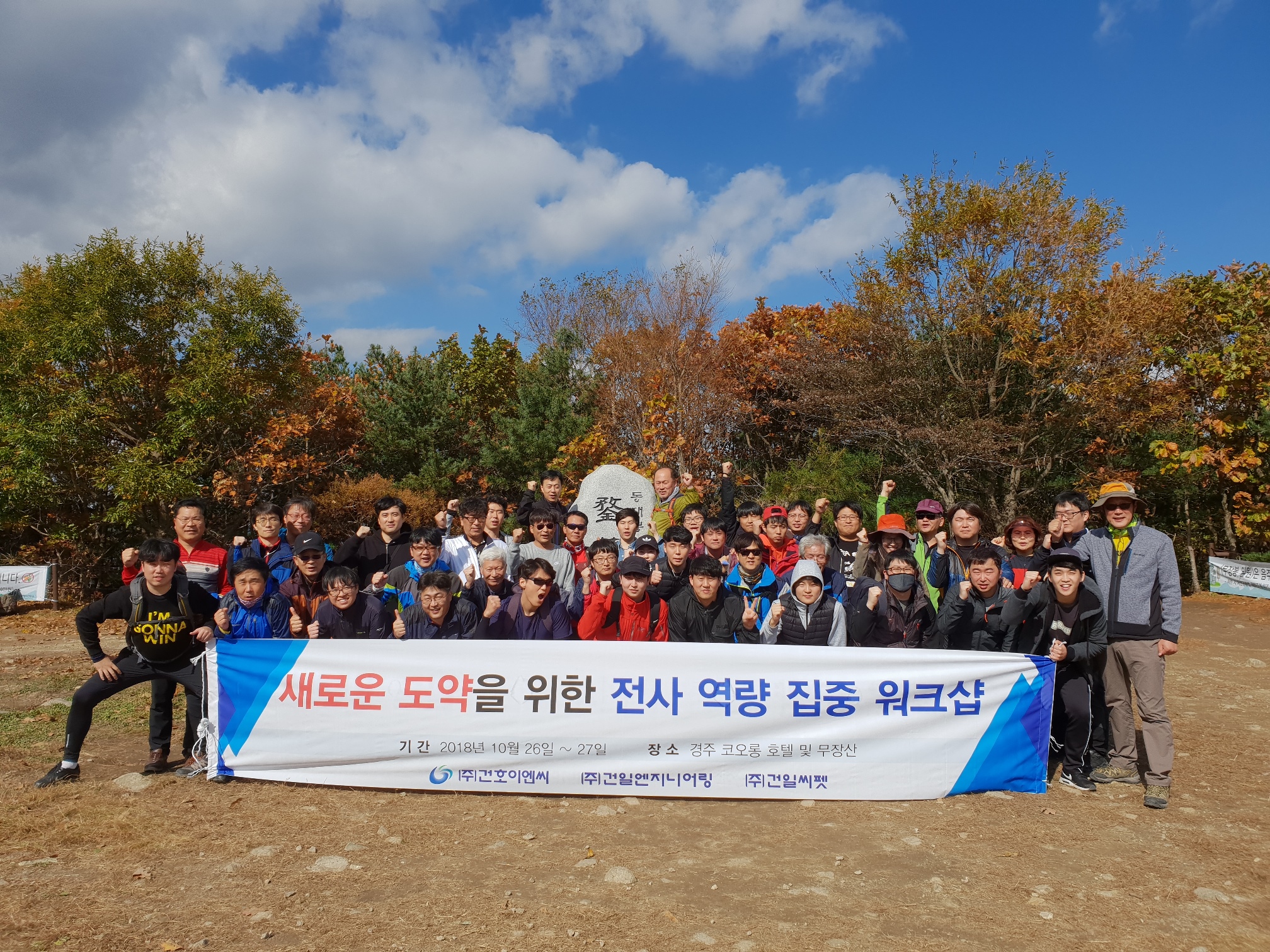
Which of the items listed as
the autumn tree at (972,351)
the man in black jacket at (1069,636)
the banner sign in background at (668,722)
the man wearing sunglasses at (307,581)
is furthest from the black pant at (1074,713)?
the autumn tree at (972,351)

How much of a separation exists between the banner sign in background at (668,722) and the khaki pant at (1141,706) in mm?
600

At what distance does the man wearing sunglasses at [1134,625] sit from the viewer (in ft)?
16.0

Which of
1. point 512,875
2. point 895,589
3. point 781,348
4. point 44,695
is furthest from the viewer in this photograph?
point 781,348

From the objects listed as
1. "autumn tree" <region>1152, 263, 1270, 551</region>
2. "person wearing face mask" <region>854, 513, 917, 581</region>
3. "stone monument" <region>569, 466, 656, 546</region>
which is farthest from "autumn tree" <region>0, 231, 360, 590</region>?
"autumn tree" <region>1152, 263, 1270, 551</region>

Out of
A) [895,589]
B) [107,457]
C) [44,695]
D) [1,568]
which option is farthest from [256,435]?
[895,589]

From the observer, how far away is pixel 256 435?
667 inches

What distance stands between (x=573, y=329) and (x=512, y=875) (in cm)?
2266

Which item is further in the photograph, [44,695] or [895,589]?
[44,695]

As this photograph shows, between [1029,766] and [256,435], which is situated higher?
[256,435]

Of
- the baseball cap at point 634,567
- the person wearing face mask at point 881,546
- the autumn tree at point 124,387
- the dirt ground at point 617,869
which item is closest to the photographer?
the dirt ground at point 617,869

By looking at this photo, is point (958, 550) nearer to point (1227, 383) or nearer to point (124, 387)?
point (1227, 383)

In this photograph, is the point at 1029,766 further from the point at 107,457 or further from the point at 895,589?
the point at 107,457

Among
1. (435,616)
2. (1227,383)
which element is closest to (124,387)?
(435,616)

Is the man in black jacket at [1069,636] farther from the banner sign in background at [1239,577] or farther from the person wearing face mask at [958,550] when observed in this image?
the banner sign in background at [1239,577]
